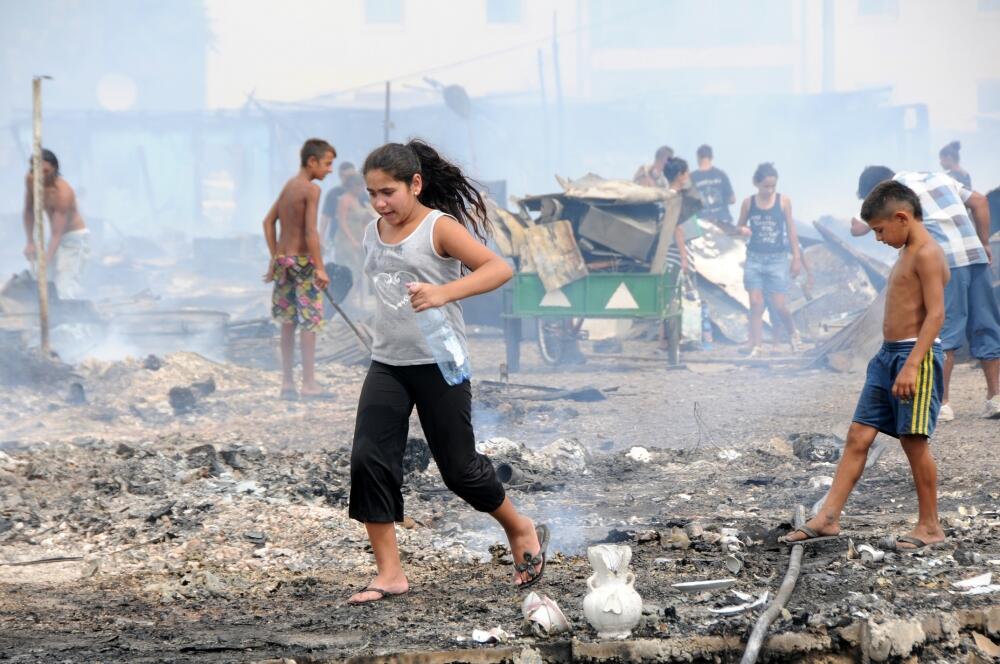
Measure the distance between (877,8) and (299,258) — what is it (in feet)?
109

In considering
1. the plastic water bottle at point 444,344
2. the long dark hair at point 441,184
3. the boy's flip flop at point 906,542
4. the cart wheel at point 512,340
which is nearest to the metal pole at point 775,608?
the boy's flip flop at point 906,542

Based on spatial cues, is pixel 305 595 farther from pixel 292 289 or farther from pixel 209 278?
pixel 209 278

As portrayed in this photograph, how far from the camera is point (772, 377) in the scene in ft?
38.3

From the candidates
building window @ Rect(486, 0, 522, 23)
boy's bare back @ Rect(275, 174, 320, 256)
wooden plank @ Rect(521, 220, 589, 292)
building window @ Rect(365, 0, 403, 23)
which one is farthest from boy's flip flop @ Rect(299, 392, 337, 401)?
building window @ Rect(365, 0, 403, 23)

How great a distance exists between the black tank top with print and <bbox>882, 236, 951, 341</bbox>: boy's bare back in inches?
340

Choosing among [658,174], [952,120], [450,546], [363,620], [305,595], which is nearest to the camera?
[363,620]

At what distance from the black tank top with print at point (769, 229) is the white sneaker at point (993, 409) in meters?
5.35

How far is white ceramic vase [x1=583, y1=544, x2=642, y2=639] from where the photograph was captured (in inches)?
147

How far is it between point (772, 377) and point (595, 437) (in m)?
3.65

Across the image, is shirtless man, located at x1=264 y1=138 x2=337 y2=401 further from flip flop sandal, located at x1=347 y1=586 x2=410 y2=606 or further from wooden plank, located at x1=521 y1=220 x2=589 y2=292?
flip flop sandal, located at x1=347 y1=586 x2=410 y2=606

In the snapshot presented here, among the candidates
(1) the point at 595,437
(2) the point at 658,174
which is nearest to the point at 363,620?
(1) the point at 595,437

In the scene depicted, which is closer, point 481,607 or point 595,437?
point 481,607

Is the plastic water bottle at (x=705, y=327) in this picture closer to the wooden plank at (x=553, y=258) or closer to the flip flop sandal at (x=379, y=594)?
the wooden plank at (x=553, y=258)

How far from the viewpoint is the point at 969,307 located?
777 cm
